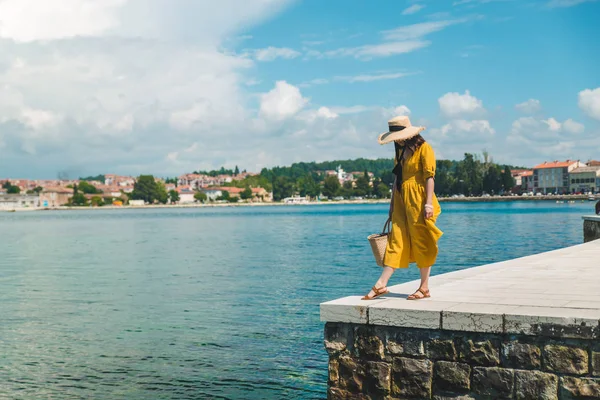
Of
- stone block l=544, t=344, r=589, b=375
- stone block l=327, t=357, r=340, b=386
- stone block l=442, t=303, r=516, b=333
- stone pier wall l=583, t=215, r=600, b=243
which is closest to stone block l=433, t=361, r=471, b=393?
stone block l=442, t=303, r=516, b=333

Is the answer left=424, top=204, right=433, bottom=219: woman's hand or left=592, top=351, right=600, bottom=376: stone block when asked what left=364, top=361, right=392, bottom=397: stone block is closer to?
A: left=424, top=204, right=433, bottom=219: woman's hand

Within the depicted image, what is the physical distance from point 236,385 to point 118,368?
113 inches

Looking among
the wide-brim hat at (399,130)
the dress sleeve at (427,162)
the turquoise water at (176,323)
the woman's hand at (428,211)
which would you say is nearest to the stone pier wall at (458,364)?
the woman's hand at (428,211)

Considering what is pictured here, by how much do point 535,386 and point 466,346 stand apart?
738 mm

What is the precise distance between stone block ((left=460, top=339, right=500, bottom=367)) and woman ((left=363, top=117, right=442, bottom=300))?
1047 mm

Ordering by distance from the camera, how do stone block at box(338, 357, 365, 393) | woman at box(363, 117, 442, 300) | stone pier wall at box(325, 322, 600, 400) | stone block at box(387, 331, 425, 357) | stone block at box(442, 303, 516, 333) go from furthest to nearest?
woman at box(363, 117, 442, 300), stone block at box(338, 357, 365, 393), stone block at box(387, 331, 425, 357), stone block at box(442, 303, 516, 333), stone pier wall at box(325, 322, 600, 400)

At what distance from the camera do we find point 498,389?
6.94 meters

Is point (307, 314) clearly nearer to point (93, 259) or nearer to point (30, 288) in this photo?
point (30, 288)

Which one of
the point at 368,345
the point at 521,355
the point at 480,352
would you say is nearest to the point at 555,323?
the point at 521,355

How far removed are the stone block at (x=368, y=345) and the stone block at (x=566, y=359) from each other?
170 centimetres

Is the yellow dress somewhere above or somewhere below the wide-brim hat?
below

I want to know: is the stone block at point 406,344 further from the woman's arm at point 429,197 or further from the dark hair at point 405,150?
the dark hair at point 405,150

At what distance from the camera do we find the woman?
7.92 metres

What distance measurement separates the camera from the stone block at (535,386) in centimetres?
669
